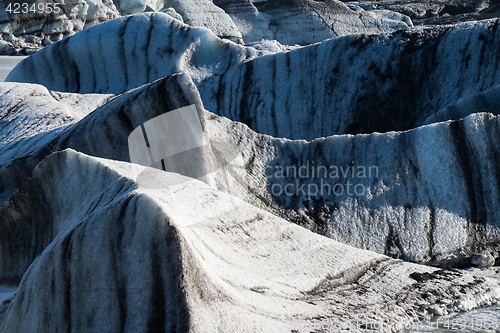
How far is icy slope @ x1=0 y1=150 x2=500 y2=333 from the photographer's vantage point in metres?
1.45

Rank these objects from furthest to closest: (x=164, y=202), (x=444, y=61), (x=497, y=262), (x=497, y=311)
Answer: (x=444, y=61), (x=497, y=262), (x=497, y=311), (x=164, y=202)

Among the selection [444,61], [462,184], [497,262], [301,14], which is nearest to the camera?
[497,262]

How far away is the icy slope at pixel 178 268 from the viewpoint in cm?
145

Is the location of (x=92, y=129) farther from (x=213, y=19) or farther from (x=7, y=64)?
(x=213, y=19)

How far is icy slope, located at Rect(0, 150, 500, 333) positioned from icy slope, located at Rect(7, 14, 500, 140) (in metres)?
1.77

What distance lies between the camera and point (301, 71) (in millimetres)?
4207

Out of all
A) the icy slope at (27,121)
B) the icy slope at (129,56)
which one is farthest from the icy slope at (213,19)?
the icy slope at (27,121)

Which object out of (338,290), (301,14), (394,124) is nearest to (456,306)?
(338,290)

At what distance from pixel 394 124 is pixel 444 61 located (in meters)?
0.57

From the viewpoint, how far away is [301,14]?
402 inches

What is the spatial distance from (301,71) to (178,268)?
3024 mm

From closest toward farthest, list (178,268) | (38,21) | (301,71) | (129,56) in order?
1. (178,268)
2. (301,71)
3. (129,56)
4. (38,21)

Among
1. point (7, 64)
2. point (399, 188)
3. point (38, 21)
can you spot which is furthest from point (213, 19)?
point (399, 188)

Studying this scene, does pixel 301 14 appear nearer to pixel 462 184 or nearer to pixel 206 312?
pixel 462 184
